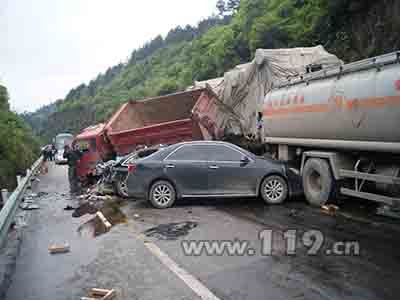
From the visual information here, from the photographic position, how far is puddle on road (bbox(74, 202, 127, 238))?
7949mm

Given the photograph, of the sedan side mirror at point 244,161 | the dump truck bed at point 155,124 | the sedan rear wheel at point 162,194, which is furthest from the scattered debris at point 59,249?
the dump truck bed at point 155,124

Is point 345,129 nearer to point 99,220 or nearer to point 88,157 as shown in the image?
point 99,220

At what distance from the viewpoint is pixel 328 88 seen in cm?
855

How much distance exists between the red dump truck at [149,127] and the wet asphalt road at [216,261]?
4.64m

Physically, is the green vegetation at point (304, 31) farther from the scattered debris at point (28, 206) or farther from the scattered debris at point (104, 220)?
the scattered debris at point (28, 206)

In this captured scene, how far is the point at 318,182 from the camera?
9.38 meters

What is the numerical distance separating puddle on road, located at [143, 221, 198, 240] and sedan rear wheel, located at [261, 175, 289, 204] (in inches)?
89.0

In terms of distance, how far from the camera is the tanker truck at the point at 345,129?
704 centimetres

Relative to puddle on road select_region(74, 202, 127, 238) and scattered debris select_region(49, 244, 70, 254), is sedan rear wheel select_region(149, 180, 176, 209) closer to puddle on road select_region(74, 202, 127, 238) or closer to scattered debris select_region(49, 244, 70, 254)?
puddle on road select_region(74, 202, 127, 238)

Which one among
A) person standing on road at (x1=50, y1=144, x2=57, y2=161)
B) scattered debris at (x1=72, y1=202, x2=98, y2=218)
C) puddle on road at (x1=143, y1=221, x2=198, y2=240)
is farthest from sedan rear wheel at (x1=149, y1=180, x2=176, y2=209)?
person standing on road at (x1=50, y1=144, x2=57, y2=161)

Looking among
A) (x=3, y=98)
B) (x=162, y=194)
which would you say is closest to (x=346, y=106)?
(x=162, y=194)

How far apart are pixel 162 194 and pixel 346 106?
171 inches

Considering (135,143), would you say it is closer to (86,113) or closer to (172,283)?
(172,283)

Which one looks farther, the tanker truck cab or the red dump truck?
the tanker truck cab
